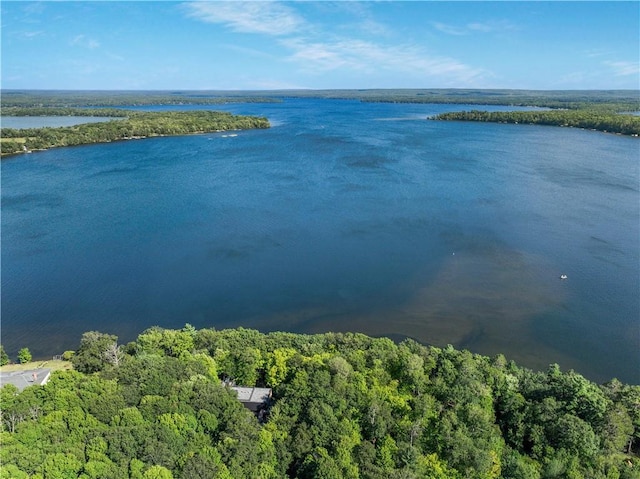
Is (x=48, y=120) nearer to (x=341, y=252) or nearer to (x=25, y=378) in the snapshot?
(x=341, y=252)

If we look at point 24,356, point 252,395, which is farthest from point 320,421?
point 24,356

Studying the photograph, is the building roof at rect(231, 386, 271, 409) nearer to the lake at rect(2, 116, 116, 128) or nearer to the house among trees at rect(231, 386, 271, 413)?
the house among trees at rect(231, 386, 271, 413)

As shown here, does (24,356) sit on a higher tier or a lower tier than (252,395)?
lower

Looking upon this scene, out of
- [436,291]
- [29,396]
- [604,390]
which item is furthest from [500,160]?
[29,396]

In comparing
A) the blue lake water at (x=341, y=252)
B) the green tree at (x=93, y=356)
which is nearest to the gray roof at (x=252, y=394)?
the green tree at (x=93, y=356)

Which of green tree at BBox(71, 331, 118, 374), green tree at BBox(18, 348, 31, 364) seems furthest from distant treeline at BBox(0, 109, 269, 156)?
green tree at BBox(71, 331, 118, 374)
